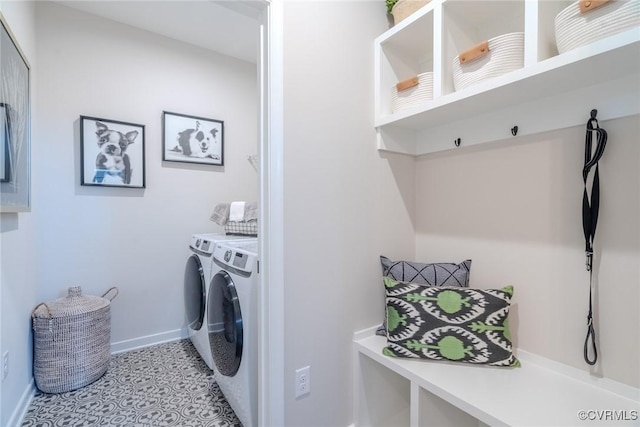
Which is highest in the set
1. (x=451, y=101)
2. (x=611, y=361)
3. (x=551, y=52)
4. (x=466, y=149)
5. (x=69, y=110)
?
(x=69, y=110)

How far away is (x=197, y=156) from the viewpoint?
8.70 ft

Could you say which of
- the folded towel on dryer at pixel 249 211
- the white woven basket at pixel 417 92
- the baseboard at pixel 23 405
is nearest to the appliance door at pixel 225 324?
the folded towel on dryer at pixel 249 211

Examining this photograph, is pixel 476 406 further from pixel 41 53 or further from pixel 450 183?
pixel 41 53

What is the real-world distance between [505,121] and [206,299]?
74.6 inches

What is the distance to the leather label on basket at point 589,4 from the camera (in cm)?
78

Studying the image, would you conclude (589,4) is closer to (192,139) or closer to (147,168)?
(192,139)

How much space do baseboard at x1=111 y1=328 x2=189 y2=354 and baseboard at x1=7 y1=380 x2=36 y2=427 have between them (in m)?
0.53

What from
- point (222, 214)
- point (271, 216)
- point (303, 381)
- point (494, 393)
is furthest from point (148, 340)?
point (494, 393)

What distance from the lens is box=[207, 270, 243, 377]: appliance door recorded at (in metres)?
1.41

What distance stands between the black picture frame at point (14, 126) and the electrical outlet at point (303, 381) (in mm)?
1419

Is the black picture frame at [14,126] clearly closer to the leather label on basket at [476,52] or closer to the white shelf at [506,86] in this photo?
the white shelf at [506,86]

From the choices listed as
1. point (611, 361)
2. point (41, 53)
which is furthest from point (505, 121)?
point (41, 53)

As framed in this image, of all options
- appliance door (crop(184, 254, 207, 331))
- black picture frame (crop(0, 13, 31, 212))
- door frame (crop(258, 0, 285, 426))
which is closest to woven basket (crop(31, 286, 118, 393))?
appliance door (crop(184, 254, 207, 331))

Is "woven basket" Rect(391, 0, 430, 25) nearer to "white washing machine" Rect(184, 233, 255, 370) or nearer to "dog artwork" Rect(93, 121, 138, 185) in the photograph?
"white washing machine" Rect(184, 233, 255, 370)
